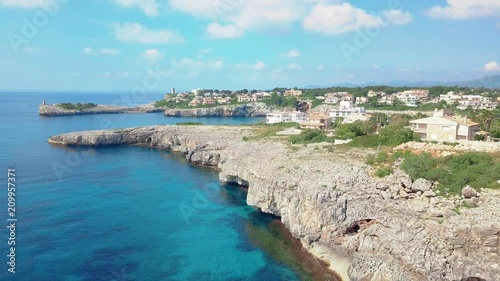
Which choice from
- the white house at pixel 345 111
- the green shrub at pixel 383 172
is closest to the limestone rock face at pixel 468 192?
the green shrub at pixel 383 172

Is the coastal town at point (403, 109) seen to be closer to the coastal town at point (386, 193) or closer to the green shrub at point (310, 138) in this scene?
the coastal town at point (386, 193)

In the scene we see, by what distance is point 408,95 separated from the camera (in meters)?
116

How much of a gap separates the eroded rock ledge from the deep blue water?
3.96m

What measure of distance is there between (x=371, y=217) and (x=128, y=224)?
20328 millimetres

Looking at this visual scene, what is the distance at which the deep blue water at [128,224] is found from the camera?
77.8 feet

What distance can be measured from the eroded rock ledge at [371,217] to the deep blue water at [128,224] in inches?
156

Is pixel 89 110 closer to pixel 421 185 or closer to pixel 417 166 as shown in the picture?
pixel 417 166

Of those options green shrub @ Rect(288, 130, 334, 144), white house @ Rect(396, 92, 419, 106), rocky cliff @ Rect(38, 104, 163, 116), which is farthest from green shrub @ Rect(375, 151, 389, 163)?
rocky cliff @ Rect(38, 104, 163, 116)

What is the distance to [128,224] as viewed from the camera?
3095 cm

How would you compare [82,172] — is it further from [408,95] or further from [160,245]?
[408,95]

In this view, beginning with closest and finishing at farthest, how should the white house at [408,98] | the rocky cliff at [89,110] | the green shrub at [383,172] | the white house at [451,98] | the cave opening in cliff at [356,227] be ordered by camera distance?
the cave opening in cliff at [356,227] < the green shrub at [383,172] < the white house at [451,98] < the white house at [408,98] < the rocky cliff at [89,110]

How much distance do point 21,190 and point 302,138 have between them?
33.2 metres

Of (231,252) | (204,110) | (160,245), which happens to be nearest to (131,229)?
(160,245)

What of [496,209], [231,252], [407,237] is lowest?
[231,252]
